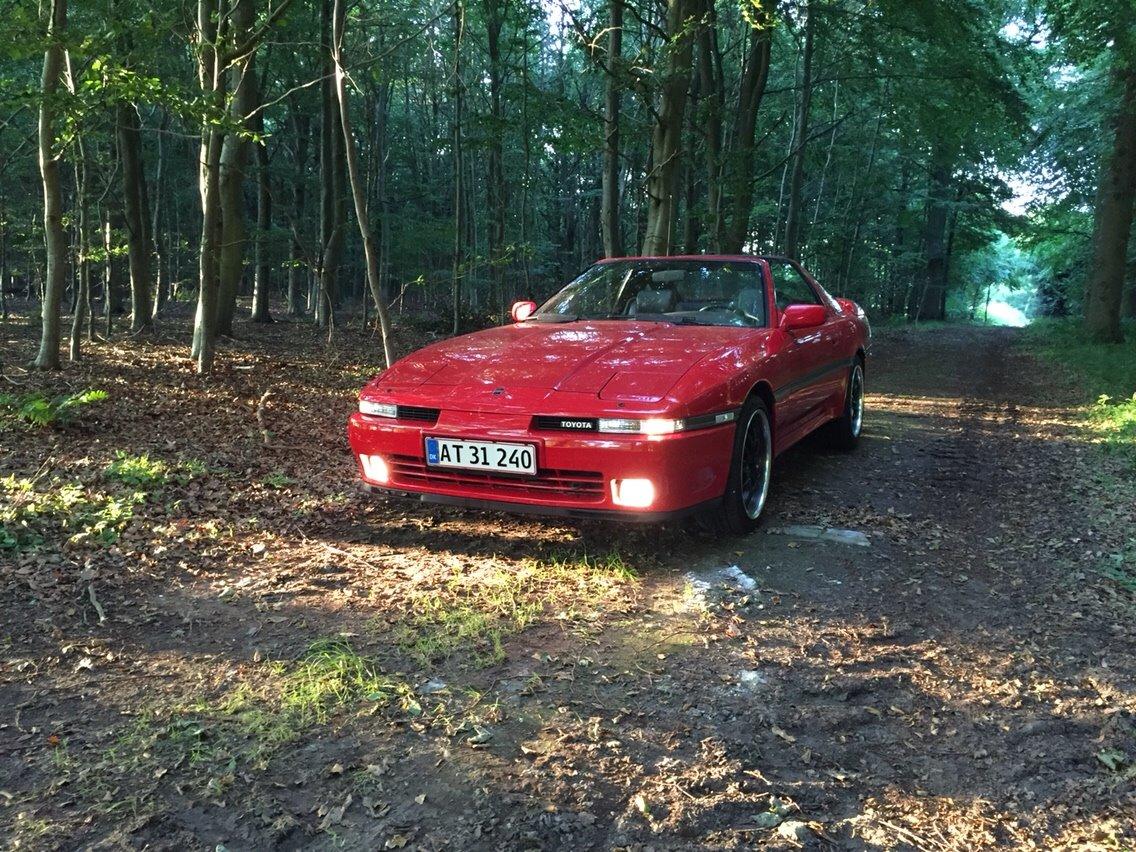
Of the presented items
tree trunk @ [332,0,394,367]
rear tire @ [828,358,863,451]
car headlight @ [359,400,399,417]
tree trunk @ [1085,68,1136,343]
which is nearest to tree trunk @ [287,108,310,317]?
tree trunk @ [332,0,394,367]

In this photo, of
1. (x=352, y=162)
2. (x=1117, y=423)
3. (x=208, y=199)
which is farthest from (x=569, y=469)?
(x=208, y=199)

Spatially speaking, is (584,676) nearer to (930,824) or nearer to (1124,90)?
(930,824)

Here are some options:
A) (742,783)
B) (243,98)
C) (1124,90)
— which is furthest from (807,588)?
(1124,90)

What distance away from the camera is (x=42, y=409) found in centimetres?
586

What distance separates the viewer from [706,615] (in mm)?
3334

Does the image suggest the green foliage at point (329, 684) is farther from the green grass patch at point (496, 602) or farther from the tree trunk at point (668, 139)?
the tree trunk at point (668, 139)

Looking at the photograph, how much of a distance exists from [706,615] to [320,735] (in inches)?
64.2

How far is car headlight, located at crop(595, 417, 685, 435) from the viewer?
354 centimetres

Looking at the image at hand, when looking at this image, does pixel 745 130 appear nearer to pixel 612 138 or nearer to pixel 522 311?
pixel 612 138

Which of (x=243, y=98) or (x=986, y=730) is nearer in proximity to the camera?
(x=986, y=730)

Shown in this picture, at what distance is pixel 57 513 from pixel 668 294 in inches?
148

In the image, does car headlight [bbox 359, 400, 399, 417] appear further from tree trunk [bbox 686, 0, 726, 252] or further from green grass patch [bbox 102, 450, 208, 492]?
tree trunk [bbox 686, 0, 726, 252]

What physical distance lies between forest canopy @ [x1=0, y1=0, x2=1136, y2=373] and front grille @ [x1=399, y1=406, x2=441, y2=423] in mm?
4209

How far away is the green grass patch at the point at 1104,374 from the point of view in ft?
24.1
